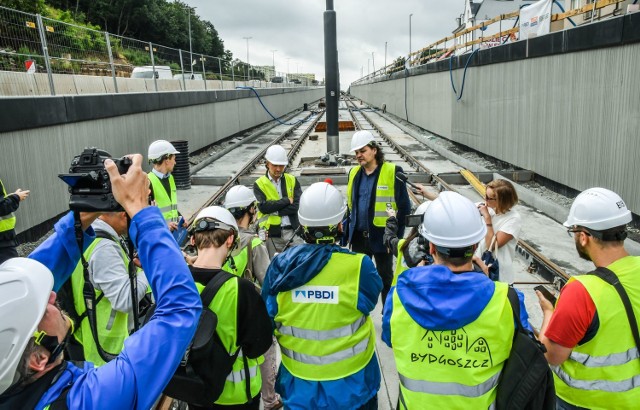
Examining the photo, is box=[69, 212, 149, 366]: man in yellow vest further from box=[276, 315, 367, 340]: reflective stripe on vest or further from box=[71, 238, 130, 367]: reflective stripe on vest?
box=[276, 315, 367, 340]: reflective stripe on vest

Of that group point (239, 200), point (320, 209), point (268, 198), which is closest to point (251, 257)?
point (239, 200)

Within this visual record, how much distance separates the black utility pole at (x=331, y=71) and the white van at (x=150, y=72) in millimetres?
5791

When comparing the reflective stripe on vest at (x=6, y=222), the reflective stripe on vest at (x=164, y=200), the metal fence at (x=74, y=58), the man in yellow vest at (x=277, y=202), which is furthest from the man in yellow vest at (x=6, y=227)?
the metal fence at (x=74, y=58)

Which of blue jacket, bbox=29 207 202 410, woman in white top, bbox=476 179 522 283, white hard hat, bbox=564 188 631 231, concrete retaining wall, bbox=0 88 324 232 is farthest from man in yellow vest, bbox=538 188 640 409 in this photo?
concrete retaining wall, bbox=0 88 324 232

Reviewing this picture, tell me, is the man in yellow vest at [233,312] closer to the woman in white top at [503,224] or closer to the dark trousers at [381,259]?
the woman in white top at [503,224]

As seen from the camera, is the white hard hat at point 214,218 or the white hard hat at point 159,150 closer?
the white hard hat at point 214,218

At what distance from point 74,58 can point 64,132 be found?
115 inches

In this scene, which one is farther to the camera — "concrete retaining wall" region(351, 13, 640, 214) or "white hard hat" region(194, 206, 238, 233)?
"concrete retaining wall" region(351, 13, 640, 214)

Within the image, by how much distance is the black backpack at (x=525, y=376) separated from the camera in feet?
6.61

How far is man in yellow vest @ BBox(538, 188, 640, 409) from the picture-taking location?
2324 millimetres

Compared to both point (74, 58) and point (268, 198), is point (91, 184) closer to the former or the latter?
point (268, 198)

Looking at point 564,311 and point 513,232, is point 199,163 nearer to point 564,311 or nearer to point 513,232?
point 513,232

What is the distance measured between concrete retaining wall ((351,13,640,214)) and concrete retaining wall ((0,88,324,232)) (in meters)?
10.3

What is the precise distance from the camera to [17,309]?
1376 mm
